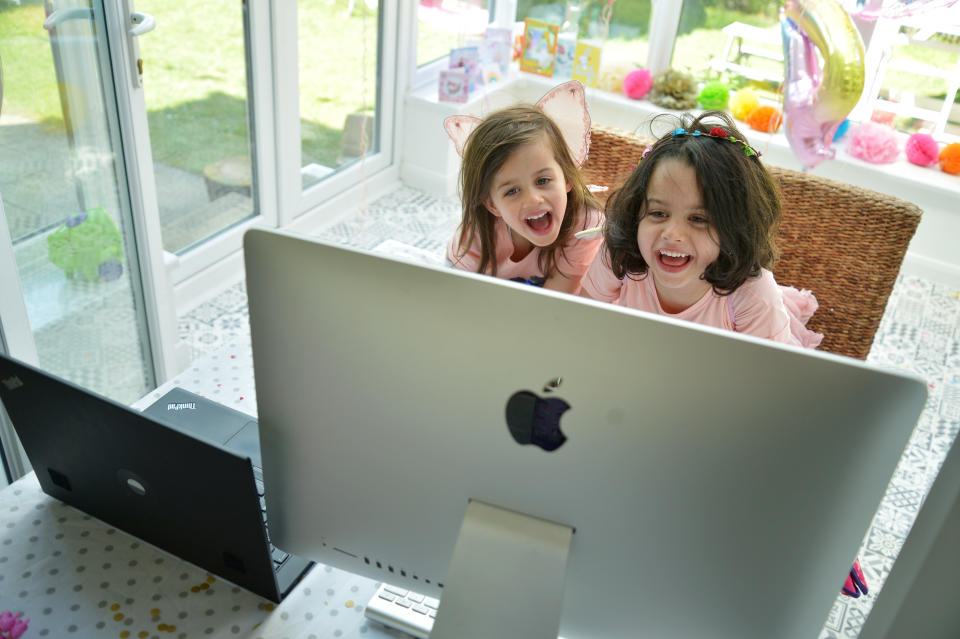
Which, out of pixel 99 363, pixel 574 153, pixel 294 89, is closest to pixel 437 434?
pixel 574 153

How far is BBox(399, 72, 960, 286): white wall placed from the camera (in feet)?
9.95

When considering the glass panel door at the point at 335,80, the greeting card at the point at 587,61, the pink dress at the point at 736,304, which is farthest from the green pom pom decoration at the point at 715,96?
the pink dress at the point at 736,304

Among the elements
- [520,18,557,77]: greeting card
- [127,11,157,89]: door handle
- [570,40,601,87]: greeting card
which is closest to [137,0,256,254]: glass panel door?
[127,11,157,89]: door handle

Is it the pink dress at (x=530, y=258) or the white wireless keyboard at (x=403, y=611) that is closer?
the white wireless keyboard at (x=403, y=611)

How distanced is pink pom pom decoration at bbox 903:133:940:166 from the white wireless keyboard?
2.96 m

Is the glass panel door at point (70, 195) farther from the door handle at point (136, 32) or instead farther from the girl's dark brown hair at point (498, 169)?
the girl's dark brown hair at point (498, 169)

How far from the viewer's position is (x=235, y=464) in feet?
2.59

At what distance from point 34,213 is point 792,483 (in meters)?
1.74

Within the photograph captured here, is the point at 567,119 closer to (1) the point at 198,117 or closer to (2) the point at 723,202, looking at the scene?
(2) the point at 723,202

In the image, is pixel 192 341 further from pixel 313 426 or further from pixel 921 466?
pixel 921 466

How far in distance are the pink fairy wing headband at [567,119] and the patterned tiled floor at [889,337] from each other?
A: 0.28 m

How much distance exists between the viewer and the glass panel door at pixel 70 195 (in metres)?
1.64

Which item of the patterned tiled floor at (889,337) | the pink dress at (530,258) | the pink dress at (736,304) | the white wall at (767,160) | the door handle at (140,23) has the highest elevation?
the door handle at (140,23)

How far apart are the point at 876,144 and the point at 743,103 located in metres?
0.57
